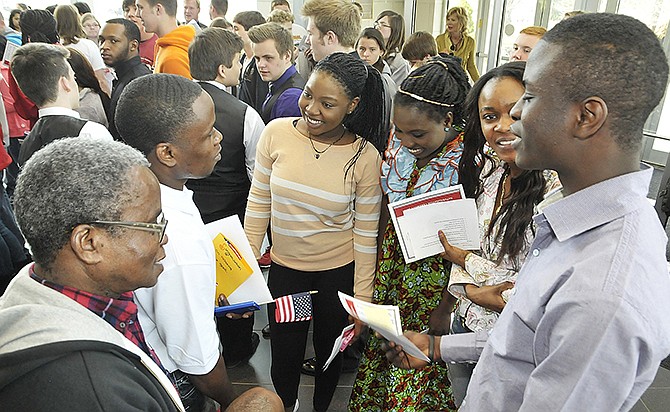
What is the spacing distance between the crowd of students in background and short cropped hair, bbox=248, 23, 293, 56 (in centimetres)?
1

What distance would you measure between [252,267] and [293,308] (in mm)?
311

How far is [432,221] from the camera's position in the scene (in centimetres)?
170

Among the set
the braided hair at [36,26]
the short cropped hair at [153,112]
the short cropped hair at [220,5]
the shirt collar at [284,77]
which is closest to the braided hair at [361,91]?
the short cropped hair at [153,112]

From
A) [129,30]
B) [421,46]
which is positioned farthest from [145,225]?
[421,46]

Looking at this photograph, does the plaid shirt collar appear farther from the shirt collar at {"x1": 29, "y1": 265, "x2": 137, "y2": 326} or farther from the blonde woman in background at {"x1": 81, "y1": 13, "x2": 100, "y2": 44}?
the blonde woman in background at {"x1": 81, "y1": 13, "x2": 100, "y2": 44}

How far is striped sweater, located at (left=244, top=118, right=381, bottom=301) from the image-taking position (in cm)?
191

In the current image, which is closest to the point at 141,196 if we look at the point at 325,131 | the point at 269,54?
the point at 325,131

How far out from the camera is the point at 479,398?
3.34 ft

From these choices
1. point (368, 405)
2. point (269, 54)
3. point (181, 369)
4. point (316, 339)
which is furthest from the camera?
point (269, 54)

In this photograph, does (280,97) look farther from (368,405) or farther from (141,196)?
(141,196)

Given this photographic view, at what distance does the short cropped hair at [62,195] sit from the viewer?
899mm

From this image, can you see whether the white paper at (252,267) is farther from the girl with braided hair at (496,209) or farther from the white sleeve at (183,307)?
the girl with braided hair at (496,209)

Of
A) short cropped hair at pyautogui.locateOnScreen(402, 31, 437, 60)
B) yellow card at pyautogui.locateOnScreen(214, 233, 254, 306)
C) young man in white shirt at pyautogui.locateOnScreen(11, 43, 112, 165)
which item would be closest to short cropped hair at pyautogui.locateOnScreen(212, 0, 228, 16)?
short cropped hair at pyautogui.locateOnScreen(402, 31, 437, 60)

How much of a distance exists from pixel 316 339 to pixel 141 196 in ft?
4.55
